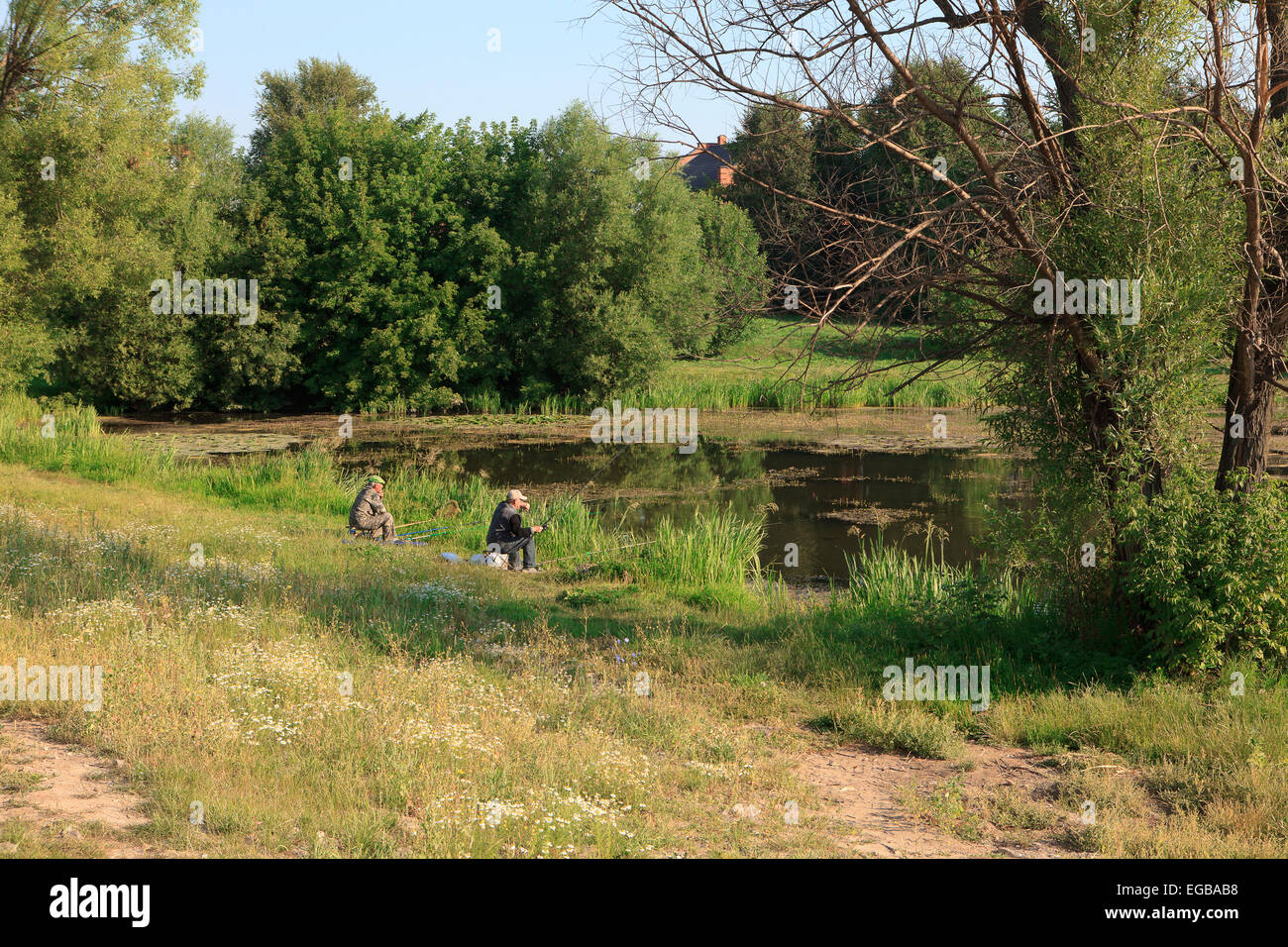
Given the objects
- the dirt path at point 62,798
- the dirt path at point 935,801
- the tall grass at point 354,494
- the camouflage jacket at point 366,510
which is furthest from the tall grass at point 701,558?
the dirt path at point 62,798

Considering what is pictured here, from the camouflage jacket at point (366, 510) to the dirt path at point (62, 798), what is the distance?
886cm

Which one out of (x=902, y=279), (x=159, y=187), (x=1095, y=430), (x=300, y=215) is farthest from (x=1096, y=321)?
(x=300, y=215)

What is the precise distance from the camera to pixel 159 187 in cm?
2656

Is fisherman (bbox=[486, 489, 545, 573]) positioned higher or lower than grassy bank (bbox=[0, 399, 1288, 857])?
higher

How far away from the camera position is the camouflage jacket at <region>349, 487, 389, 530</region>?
49.4 ft

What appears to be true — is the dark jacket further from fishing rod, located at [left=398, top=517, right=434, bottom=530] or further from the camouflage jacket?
fishing rod, located at [left=398, top=517, right=434, bottom=530]

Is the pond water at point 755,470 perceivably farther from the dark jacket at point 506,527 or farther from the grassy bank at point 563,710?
the grassy bank at point 563,710

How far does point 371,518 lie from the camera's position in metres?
15.2

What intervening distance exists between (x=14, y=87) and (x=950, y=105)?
2447cm

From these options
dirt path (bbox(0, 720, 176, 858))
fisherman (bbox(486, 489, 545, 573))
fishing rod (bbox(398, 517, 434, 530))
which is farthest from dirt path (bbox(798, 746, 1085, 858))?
fishing rod (bbox(398, 517, 434, 530))

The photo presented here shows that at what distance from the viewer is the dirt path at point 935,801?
5457mm

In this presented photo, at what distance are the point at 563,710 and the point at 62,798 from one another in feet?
10.3

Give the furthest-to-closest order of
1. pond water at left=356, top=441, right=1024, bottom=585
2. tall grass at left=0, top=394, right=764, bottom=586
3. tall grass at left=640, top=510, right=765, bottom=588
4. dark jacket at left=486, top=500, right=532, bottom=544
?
pond water at left=356, top=441, right=1024, bottom=585 → dark jacket at left=486, top=500, right=532, bottom=544 → tall grass at left=0, top=394, right=764, bottom=586 → tall grass at left=640, top=510, right=765, bottom=588

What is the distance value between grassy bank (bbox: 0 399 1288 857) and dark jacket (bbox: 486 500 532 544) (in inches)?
103
